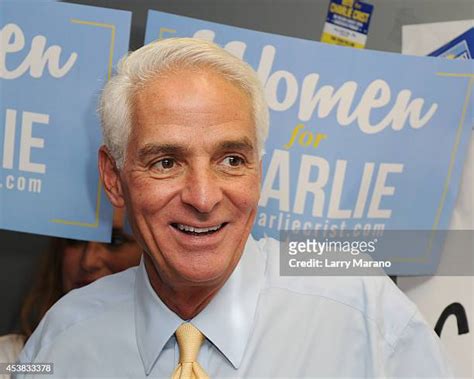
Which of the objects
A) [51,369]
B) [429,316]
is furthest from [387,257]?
[51,369]

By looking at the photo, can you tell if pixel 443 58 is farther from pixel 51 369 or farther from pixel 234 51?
pixel 51 369

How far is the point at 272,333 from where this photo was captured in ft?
4.66

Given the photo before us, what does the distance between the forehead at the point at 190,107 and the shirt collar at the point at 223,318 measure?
0.29m

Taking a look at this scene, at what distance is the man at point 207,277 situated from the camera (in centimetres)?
131

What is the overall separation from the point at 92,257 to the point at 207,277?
677 mm

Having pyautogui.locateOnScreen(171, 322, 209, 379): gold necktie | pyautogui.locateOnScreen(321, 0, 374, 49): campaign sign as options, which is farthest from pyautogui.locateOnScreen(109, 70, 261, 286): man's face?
pyautogui.locateOnScreen(321, 0, 374, 49): campaign sign

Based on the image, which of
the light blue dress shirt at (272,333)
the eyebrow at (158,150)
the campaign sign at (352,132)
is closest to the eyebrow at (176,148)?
the eyebrow at (158,150)

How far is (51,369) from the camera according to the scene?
1.52 meters

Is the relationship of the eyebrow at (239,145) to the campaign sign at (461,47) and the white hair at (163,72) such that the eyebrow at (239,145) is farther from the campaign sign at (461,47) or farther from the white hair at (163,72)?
the campaign sign at (461,47)

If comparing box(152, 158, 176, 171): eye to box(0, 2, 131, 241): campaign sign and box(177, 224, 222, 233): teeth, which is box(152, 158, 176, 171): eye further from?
box(0, 2, 131, 241): campaign sign

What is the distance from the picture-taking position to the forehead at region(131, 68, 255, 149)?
1.30 metres

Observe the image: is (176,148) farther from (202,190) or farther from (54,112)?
(54,112)

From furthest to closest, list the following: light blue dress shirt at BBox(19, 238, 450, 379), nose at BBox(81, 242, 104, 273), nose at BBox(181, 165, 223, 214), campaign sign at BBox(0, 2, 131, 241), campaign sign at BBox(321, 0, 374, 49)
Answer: nose at BBox(81, 242, 104, 273)
campaign sign at BBox(321, 0, 374, 49)
campaign sign at BBox(0, 2, 131, 241)
light blue dress shirt at BBox(19, 238, 450, 379)
nose at BBox(181, 165, 223, 214)

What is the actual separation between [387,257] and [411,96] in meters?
0.37
